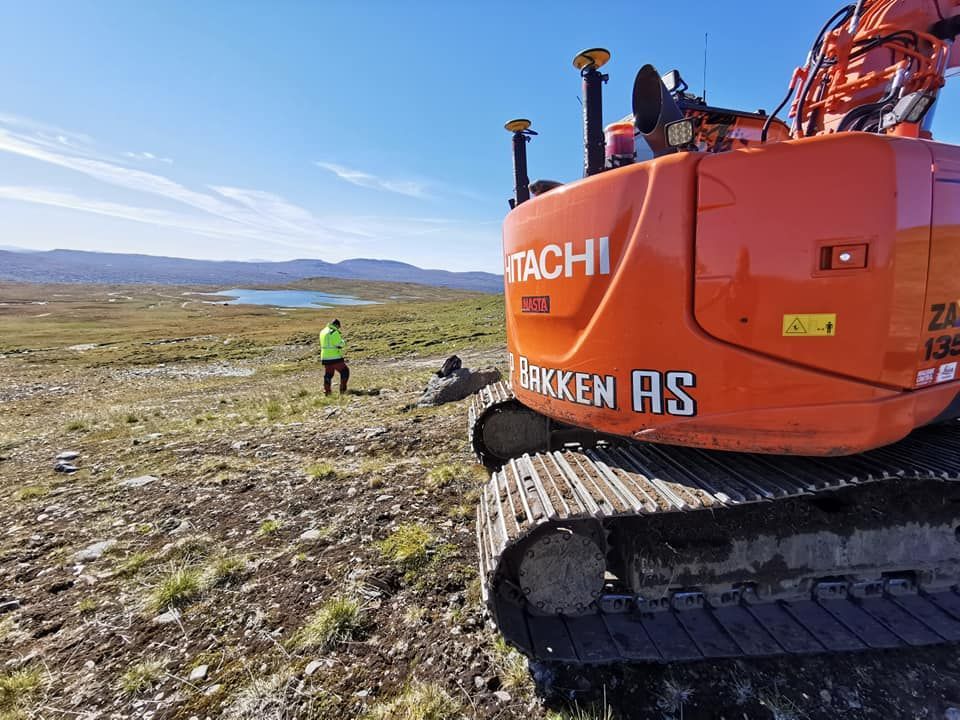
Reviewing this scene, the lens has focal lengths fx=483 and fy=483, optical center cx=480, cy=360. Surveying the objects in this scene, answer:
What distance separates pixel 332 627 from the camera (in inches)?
139

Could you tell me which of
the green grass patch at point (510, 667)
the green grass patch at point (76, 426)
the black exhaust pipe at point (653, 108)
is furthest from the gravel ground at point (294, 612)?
the black exhaust pipe at point (653, 108)

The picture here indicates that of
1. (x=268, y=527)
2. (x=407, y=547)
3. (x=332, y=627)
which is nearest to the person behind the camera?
(x=332, y=627)

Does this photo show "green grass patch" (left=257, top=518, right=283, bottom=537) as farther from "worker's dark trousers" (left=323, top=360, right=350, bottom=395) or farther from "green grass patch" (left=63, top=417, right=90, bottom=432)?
"green grass patch" (left=63, top=417, right=90, bottom=432)

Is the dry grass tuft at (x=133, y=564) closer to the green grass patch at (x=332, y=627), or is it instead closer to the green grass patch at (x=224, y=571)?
the green grass patch at (x=224, y=571)

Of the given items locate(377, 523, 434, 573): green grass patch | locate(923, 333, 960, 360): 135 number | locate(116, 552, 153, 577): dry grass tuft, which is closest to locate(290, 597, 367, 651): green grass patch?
locate(377, 523, 434, 573): green grass patch

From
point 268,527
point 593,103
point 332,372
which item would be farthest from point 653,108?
point 332,372

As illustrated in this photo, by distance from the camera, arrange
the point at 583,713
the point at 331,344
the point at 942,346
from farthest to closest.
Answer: the point at 331,344
the point at 942,346
the point at 583,713

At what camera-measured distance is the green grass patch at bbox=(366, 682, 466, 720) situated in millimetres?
2836

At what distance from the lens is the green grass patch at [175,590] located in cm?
395

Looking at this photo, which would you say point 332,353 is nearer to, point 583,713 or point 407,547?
point 407,547

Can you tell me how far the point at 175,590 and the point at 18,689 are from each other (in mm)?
1030

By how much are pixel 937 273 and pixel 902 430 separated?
949 mm

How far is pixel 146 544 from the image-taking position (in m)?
5.02

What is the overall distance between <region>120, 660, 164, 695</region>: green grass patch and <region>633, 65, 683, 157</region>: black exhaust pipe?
4860 millimetres
